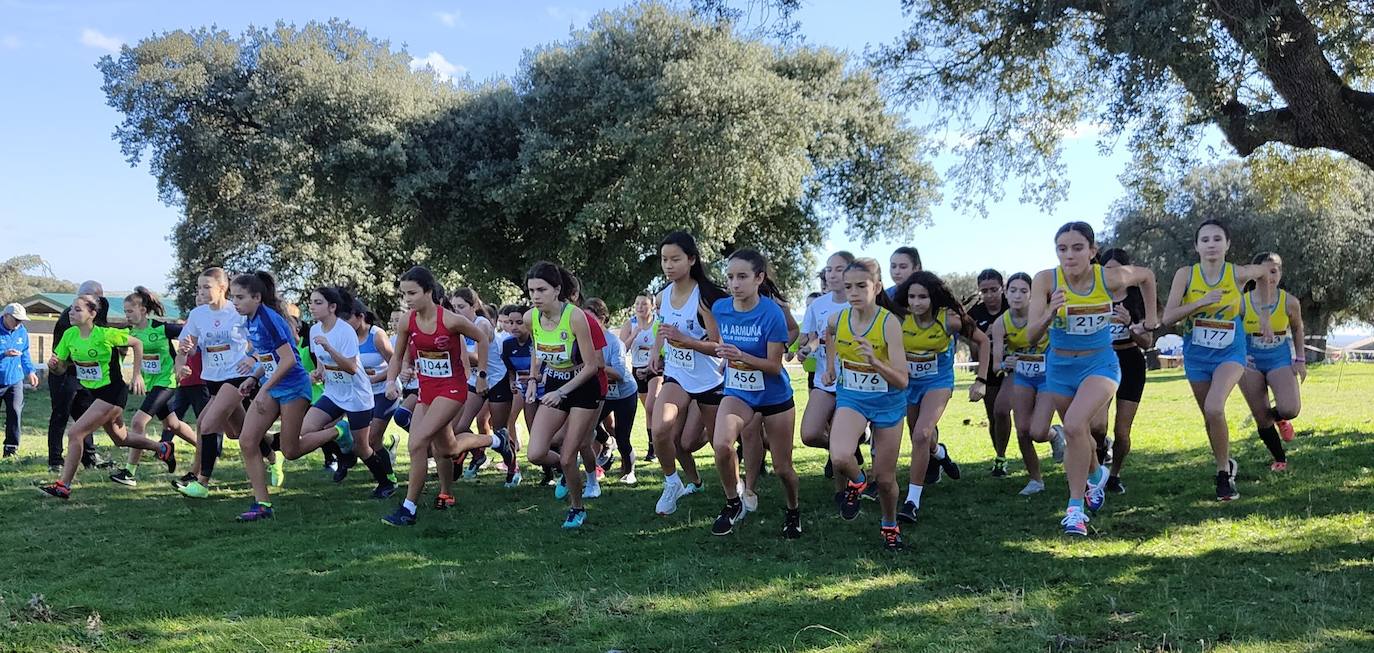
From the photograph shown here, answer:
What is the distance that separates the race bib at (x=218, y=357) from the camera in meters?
8.62

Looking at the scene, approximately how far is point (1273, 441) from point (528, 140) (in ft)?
63.0

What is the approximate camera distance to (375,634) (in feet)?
15.4

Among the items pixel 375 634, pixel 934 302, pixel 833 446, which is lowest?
pixel 375 634

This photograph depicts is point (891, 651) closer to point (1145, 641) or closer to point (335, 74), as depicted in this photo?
point (1145, 641)

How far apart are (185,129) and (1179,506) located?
25410mm

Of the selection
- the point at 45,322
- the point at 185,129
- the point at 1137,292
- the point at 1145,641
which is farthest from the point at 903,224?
the point at 45,322

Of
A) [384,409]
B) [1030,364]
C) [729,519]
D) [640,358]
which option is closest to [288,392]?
[384,409]

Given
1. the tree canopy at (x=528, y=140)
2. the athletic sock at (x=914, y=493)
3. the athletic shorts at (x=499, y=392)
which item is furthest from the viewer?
the tree canopy at (x=528, y=140)

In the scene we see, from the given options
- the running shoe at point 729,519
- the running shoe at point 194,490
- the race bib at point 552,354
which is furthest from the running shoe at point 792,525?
the running shoe at point 194,490

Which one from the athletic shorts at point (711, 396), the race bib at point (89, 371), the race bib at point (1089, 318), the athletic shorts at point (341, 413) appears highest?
the race bib at point (1089, 318)

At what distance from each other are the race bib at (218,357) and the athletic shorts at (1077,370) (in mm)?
6602

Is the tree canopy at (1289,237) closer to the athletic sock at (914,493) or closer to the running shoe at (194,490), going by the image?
the athletic sock at (914,493)

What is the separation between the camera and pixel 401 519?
24.4 feet

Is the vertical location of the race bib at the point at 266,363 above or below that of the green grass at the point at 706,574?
above
